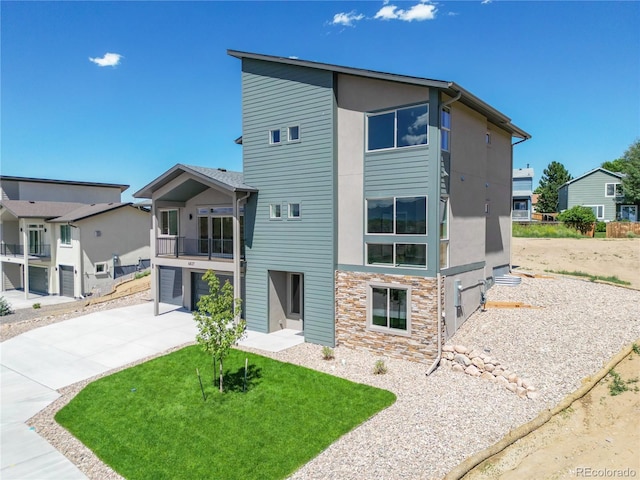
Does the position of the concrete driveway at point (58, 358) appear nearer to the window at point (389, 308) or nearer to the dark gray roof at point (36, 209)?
the window at point (389, 308)

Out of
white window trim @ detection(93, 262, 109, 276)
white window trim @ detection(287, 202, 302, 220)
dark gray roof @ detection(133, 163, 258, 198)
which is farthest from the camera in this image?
white window trim @ detection(93, 262, 109, 276)

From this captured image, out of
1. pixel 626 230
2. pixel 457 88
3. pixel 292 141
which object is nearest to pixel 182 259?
pixel 292 141

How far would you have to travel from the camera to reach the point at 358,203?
13.0 metres

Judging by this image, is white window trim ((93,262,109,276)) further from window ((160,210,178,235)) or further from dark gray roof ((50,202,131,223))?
window ((160,210,178,235))

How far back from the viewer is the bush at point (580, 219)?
1384 inches

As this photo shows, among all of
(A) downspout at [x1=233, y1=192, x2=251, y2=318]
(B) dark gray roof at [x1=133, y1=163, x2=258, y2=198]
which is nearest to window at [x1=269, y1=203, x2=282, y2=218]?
(B) dark gray roof at [x1=133, y1=163, x2=258, y2=198]

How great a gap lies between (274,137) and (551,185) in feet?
172

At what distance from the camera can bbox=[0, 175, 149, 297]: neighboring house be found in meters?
26.3

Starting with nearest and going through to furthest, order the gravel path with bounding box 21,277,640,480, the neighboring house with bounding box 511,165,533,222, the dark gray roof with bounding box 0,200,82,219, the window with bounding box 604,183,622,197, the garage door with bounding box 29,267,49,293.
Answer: the gravel path with bounding box 21,277,640,480
the dark gray roof with bounding box 0,200,82,219
the garage door with bounding box 29,267,49,293
the window with bounding box 604,183,622,197
the neighboring house with bounding box 511,165,533,222

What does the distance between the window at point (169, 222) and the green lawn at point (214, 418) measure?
29.5 ft

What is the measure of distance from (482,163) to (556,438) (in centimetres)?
1028

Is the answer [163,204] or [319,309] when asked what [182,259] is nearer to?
[163,204]

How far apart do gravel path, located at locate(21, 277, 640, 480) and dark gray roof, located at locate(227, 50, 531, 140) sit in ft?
23.2

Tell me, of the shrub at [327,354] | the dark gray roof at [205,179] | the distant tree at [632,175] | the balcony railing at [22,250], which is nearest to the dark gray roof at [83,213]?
the balcony railing at [22,250]
